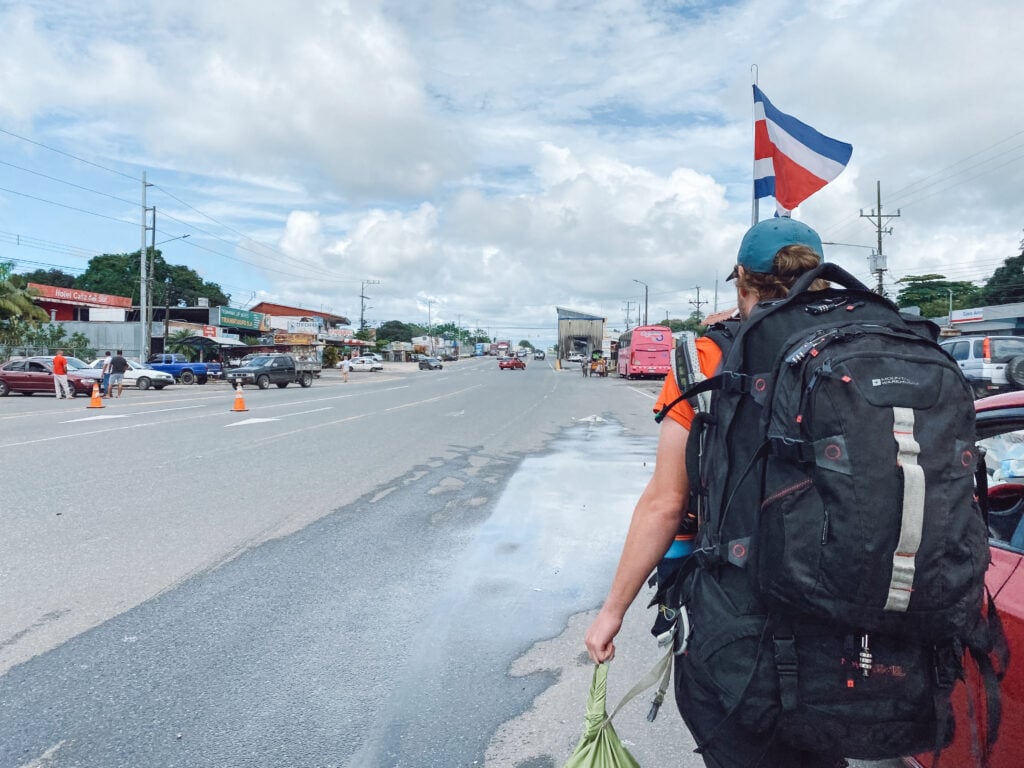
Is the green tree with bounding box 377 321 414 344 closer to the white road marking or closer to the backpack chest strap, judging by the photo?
the white road marking

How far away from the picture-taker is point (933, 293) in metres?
86.4

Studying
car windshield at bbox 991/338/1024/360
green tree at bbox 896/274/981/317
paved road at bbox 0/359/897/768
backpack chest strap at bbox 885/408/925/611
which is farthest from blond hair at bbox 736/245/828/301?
green tree at bbox 896/274/981/317

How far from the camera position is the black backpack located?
5.07ft

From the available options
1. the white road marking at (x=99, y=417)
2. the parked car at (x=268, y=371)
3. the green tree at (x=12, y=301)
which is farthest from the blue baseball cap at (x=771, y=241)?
the green tree at (x=12, y=301)

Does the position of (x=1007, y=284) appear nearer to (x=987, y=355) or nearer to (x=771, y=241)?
(x=987, y=355)

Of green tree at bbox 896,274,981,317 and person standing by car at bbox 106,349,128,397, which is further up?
green tree at bbox 896,274,981,317

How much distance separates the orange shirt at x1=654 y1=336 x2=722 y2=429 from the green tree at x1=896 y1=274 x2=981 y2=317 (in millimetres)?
88537

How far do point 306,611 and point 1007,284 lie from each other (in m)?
78.3

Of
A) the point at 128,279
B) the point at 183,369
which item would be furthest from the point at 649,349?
the point at 128,279

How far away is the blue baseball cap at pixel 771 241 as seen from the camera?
2.03 metres

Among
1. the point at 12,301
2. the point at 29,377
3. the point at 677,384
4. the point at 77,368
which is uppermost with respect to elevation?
the point at 12,301

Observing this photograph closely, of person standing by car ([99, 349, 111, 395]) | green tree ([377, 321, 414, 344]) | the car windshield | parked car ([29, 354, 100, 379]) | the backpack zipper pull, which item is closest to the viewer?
the backpack zipper pull

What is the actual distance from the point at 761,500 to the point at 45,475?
33.1ft

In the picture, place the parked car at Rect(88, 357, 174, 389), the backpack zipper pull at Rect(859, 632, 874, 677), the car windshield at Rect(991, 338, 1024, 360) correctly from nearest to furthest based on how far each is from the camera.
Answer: the backpack zipper pull at Rect(859, 632, 874, 677), the car windshield at Rect(991, 338, 1024, 360), the parked car at Rect(88, 357, 174, 389)
